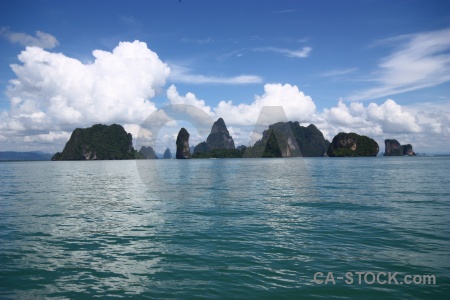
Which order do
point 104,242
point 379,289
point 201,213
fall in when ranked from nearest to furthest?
1. point 379,289
2. point 104,242
3. point 201,213

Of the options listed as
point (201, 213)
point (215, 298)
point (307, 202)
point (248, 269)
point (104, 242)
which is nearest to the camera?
point (215, 298)

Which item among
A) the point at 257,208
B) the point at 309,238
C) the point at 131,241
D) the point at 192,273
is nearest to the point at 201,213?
the point at 257,208

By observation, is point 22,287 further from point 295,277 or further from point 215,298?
point 295,277

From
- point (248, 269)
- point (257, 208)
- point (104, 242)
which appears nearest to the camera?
point (248, 269)

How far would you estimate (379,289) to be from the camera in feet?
37.0

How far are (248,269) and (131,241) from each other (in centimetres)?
830

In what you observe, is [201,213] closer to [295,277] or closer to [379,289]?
[295,277]

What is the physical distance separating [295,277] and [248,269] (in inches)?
82.5

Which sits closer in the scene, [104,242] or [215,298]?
[215,298]

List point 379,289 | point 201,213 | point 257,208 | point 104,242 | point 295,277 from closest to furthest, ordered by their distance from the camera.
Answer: point 379,289, point 295,277, point 104,242, point 201,213, point 257,208

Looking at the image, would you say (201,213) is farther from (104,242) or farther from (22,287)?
(22,287)

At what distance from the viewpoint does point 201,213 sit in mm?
26297

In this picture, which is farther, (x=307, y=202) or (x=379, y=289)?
(x=307, y=202)

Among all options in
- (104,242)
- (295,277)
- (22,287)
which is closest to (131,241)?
(104,242)
